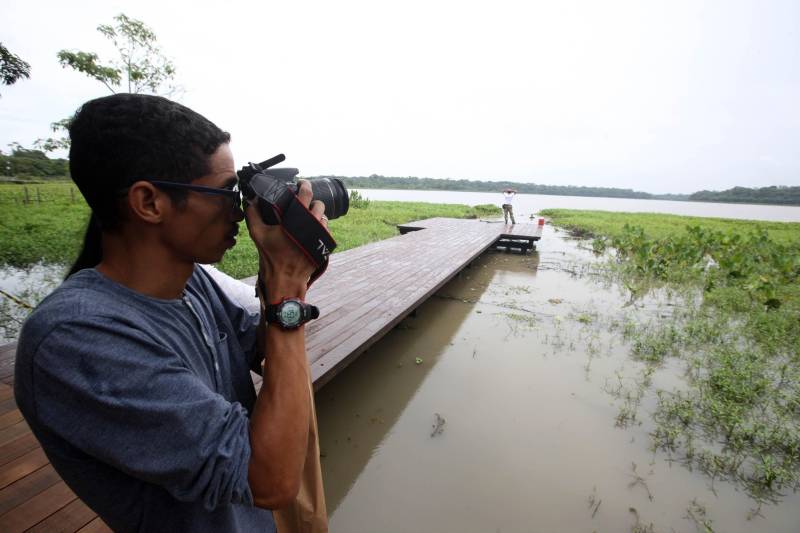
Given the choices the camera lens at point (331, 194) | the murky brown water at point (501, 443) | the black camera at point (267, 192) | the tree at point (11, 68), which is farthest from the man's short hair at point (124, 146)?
the tree at point (11, 68)

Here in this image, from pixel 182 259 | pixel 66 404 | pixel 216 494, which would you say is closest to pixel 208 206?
pixel 182 259

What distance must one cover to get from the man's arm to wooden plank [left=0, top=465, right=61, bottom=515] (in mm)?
1551

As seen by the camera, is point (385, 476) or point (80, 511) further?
point (385, 476)

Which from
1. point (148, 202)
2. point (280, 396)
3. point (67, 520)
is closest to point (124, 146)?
point (148, 202)

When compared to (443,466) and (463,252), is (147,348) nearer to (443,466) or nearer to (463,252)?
(443,466)

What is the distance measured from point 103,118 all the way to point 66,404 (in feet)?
1.54

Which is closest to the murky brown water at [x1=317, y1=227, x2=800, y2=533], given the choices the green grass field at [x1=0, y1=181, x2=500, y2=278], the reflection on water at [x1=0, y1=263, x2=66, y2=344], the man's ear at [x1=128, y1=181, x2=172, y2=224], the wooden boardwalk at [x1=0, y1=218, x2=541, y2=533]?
the wooden boardwalk at [x1=0, y1=218, x2=541, y2=533]

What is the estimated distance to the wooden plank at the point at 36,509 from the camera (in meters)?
1.36

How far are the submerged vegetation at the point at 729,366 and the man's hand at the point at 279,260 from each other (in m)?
3.06

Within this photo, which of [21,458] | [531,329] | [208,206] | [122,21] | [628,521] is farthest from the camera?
[122,21]

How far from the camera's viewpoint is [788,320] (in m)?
4.79

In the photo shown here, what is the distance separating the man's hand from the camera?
0.80 meters

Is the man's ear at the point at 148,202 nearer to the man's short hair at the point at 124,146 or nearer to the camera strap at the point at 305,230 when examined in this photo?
the man's short hair at the point at 124,146

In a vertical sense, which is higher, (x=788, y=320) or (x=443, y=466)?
(x=788, y=320)
